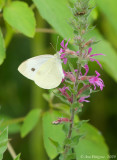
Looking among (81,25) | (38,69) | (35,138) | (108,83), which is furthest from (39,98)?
(81,25)

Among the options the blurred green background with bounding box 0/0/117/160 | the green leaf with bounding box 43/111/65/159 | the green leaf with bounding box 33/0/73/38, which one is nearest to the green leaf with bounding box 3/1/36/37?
the green leaf with bounding box 33/0/73/38

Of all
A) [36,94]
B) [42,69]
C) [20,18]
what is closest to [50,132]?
[42,69]

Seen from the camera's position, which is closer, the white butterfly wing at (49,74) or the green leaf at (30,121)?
the white butterfly wing at (49,74)

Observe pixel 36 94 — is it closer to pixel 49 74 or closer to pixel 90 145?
pixel 90 145

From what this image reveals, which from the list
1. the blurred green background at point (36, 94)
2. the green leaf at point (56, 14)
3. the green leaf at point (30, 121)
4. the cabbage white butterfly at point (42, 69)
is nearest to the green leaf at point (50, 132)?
the green leaf at point (30, 121)

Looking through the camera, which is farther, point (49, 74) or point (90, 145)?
point (90, 145)

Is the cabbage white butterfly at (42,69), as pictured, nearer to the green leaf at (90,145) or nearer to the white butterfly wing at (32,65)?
the white butterfly wing at (32,65)

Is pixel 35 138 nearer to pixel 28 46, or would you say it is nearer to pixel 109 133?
pixel 109 133
